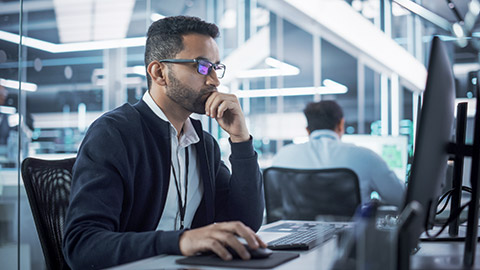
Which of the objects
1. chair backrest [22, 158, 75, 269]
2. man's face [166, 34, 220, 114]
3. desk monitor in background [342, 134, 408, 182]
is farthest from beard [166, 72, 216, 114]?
desk monitor in background [342, 134, 408, 182]

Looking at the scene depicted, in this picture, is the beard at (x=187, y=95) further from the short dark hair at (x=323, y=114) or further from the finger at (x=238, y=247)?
the short dark hair at (x=323, y=114)

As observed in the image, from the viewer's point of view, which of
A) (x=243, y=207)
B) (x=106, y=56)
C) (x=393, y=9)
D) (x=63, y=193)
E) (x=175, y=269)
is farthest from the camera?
(x=393, y=9)

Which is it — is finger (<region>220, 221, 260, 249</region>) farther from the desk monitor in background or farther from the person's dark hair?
the desk monitor in background

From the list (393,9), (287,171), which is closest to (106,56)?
(287,171)

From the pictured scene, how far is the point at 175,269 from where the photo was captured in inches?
36.5

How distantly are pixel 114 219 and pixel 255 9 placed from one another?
6659 mm

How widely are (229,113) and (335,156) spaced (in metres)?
1.40

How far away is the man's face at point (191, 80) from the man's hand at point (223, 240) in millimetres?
739

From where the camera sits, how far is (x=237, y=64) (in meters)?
7.00

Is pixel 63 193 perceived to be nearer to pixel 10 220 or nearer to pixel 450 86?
pixel 450 86

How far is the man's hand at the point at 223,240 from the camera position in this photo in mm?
981

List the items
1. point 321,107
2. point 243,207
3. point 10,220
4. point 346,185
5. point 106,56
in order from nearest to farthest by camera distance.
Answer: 1. point 243,207
2. point 346,185
3. point 10,220
4. point 321,107
5. point 106,56

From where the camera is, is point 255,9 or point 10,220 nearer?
point 10,220

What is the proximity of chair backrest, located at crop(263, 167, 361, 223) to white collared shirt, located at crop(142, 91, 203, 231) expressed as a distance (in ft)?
3.26
